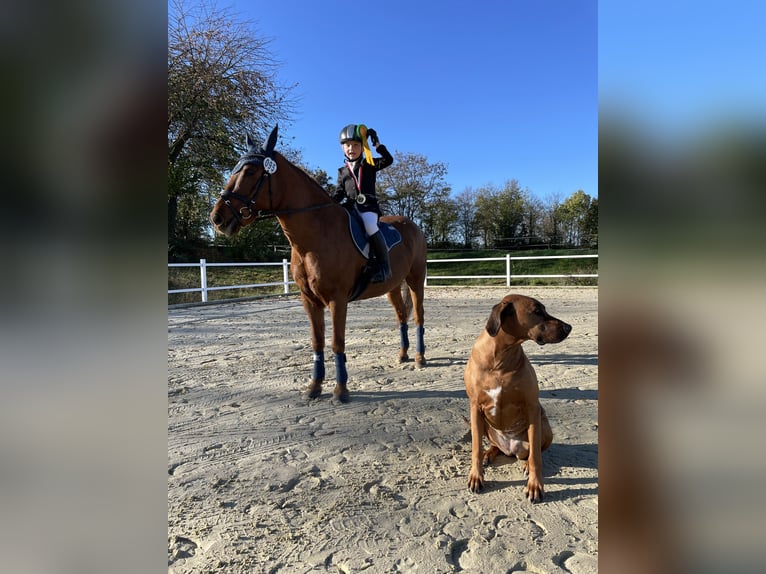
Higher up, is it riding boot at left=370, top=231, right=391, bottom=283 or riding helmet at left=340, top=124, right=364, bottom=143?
riding helmet at left=340, top=124, right=364, bottom=143

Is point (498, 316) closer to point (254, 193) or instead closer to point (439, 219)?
point (254, 193)

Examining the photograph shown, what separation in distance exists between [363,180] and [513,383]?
330 centimetres

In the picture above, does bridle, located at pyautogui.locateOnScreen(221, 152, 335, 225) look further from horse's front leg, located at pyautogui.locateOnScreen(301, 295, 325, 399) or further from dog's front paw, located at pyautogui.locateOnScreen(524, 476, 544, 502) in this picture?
dog's front paw, located at pyautogui.locateOnScreen(524, 476, 544, 502)

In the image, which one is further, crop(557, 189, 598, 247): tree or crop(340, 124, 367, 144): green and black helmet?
crop(340, 124, 367, 144): green and black helmet

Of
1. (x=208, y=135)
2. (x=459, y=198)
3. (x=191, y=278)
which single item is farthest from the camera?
(x=459, y=198)

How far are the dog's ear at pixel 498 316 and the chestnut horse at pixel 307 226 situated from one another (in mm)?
1915

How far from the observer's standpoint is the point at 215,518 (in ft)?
7.58

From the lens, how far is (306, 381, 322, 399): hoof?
4.28 meters

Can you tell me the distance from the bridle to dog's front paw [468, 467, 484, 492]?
268 cm
